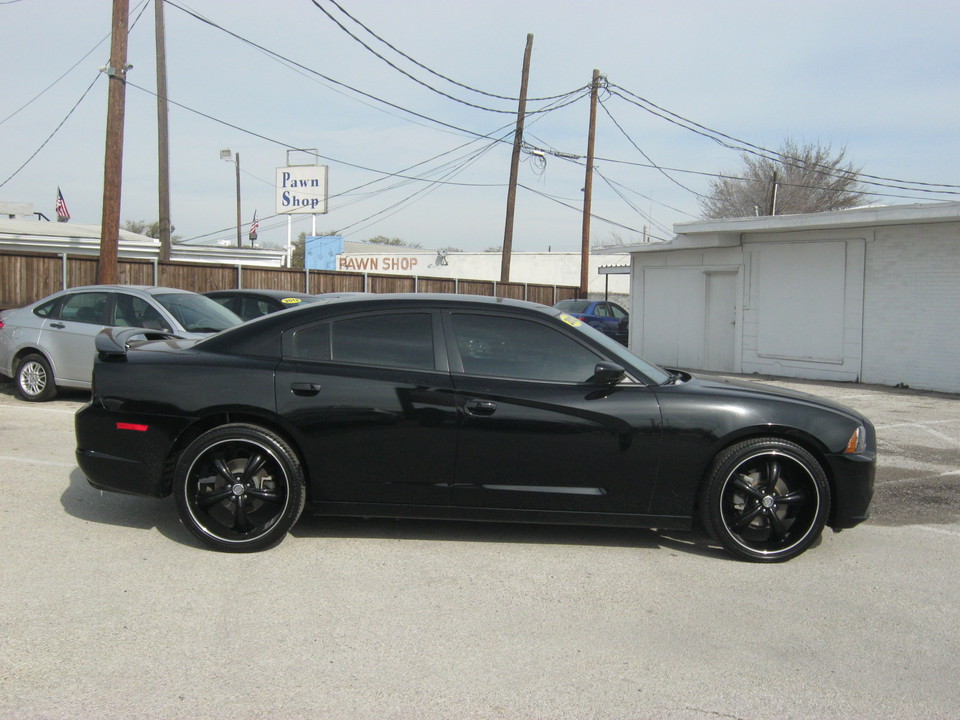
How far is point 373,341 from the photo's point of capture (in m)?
5.14

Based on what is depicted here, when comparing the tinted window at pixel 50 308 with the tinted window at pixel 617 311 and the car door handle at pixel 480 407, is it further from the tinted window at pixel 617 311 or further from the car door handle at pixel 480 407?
the tinted window at pixel 617 311

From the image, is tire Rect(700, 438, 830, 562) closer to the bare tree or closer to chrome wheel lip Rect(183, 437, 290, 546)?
chrome wheel lip Rect(183, 437, 290, 546)

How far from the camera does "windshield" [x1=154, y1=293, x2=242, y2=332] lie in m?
10.5

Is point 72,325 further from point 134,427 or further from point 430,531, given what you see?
point 430,531

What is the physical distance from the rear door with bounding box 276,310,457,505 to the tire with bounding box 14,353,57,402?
7.33 metres

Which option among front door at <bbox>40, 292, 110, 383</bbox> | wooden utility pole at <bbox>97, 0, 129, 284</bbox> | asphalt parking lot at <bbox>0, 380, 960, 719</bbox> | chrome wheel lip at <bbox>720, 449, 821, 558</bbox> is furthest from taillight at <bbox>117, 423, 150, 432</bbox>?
wooden utility pole at <bbox>97, 0, 129, 284</bbox>

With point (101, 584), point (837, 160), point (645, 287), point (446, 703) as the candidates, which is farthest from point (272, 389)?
point (837, 160)

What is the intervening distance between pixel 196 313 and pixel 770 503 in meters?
8.06

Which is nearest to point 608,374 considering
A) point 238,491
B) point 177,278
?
point 238,491

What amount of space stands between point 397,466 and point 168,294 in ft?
23.2

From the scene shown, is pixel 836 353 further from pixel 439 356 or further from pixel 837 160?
pixel 837 160

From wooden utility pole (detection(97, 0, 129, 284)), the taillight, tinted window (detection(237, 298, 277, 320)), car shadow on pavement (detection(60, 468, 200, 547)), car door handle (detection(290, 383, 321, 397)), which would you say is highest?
wooden utility pole (detection(97, 0, 129, 284))

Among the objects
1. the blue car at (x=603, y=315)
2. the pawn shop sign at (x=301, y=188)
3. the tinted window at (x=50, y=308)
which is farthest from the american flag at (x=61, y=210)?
the tinted window at (x=50, y=308)

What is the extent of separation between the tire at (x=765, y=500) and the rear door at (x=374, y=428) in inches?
64.2
